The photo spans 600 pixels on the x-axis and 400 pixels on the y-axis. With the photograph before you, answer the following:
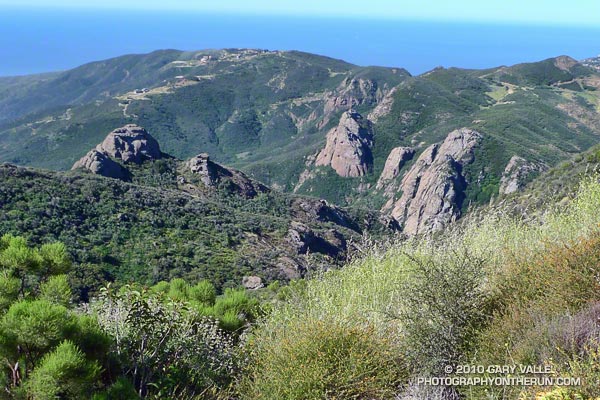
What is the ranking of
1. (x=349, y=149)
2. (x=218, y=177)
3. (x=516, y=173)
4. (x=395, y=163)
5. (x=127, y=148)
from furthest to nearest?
(x=349, y=149), (x=395, y=163), (x=516, y=173), (x=127, y=148), (x=218, y=177)

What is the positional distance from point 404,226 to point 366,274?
67063 mm

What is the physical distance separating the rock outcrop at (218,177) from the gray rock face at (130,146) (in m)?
5.03

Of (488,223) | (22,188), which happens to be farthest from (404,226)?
(488,223)

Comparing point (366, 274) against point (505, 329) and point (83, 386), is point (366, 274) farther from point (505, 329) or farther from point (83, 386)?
point (83, 386)

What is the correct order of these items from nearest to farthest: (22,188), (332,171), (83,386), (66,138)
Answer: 1. (83,386)
2. (22,188)
3. (332,171)
4. (66,138)

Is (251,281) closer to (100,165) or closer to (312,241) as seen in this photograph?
(312,241)

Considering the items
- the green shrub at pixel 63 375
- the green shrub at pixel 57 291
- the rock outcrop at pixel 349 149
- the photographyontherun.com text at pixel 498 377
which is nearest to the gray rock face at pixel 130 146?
the rock outcrop at pixel 349 149

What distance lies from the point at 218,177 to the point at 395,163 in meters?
45.3

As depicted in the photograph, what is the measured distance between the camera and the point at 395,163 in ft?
307

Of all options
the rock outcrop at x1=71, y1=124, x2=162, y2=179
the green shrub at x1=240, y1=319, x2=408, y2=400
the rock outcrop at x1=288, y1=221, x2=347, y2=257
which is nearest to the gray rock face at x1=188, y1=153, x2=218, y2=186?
the rock outcrop at x1=71, y1=124, x2=162, y2=179

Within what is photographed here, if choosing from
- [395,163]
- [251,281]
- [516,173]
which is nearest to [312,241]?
[251,281]

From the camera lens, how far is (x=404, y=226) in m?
72.6

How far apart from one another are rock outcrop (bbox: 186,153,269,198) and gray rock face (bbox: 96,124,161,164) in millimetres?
5032

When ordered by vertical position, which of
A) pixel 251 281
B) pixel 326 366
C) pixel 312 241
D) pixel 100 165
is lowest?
pixel 312 241
